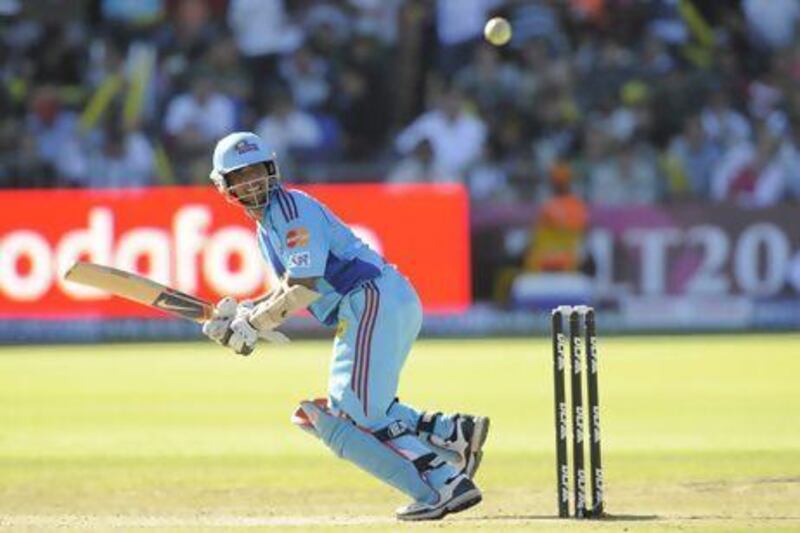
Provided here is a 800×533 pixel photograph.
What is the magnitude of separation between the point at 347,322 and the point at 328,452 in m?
3.71

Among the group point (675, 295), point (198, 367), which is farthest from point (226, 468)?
point (675, 295)

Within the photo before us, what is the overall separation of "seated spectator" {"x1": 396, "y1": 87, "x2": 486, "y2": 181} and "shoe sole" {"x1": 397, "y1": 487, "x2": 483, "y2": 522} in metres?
12.6

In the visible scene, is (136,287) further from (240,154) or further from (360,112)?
(360,112)

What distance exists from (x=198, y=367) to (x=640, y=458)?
6.58m

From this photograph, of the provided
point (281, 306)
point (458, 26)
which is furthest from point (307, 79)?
point (281, 306)

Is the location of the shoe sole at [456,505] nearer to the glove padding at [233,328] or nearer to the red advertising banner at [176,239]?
the glove padding at [233,328]

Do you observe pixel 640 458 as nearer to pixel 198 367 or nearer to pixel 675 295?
pixel 198 367

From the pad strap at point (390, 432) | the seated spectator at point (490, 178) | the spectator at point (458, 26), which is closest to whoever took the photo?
the pad strap at point (390, 432)

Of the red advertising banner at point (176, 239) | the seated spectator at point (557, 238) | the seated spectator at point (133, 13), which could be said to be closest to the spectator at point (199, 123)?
the seated spectator at point (133, 13)

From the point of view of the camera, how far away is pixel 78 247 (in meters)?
19.0

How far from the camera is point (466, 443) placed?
8.55 m

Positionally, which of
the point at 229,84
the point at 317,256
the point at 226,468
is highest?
the point at 229,84

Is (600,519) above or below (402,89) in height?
below

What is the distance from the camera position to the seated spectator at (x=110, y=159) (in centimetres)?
2050
